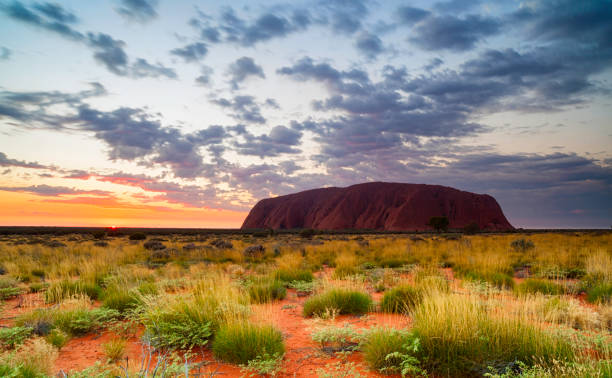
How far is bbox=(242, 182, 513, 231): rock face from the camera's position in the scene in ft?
344

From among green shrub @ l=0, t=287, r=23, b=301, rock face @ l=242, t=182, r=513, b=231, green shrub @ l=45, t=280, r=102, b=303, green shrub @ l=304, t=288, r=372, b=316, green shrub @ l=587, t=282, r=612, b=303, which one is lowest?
green shrub @ l=0, t=287, r=23, b=301

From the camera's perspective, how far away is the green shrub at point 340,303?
6.75 m

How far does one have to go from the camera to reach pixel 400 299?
6805 mm

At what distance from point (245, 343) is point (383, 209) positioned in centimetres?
11299

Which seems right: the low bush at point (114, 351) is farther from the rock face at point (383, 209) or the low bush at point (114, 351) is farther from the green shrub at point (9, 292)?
the rock face at point (383, 209)

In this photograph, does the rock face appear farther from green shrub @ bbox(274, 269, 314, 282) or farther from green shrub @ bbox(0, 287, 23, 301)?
green shrub @ bbox(0, 287, 23, 301)

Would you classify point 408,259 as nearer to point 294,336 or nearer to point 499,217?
point 294,336

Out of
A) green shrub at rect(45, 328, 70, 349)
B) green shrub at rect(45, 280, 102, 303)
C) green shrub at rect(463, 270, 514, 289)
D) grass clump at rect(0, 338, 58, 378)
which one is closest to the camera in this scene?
grass clump at rect(0, 338, 58, 378)

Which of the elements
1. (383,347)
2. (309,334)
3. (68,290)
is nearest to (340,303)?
(309,334)

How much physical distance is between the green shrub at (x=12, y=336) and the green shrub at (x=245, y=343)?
321 cm

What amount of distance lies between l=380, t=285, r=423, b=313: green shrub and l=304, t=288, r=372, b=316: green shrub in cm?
39

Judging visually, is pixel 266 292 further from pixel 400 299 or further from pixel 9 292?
pixel 9 292

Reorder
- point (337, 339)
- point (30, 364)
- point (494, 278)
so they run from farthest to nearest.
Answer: point (494, 278) → point (337, 339) → point (30, 364)

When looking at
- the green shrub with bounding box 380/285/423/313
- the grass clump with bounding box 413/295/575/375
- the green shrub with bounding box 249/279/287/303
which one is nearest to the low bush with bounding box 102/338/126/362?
the green shrub with bounding box 249/279/287/303
